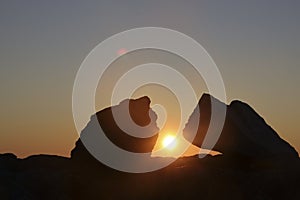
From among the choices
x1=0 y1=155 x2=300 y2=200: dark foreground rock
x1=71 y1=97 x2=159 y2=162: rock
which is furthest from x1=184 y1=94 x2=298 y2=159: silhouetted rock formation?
x1=71 y1=97 x2=159 y2=162: rock

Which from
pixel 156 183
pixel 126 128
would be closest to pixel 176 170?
pixel 156 183

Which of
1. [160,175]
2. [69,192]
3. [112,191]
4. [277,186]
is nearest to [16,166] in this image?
[69,192]

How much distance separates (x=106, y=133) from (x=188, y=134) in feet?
31.7

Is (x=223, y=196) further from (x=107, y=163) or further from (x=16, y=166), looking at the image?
(x=16, y=166)

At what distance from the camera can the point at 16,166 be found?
192ft

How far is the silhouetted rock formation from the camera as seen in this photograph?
2367 inches

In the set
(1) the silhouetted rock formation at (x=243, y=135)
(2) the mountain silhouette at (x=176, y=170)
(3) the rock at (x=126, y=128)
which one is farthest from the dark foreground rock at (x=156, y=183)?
(1) the silhouetted rock formation at (x=243, y=135)

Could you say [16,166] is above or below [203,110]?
below

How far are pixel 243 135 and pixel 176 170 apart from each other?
33.5 ft

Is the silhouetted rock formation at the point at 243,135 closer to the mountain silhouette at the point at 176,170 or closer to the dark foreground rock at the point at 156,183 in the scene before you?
the mountain silhouette at the point at 176,170

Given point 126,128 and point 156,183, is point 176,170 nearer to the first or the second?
point 156,183

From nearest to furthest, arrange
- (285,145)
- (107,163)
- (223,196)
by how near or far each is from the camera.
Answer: (223,196)
(107,163)
(285,145)

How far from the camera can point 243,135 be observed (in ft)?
201

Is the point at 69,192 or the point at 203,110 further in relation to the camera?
the point at 203,110
